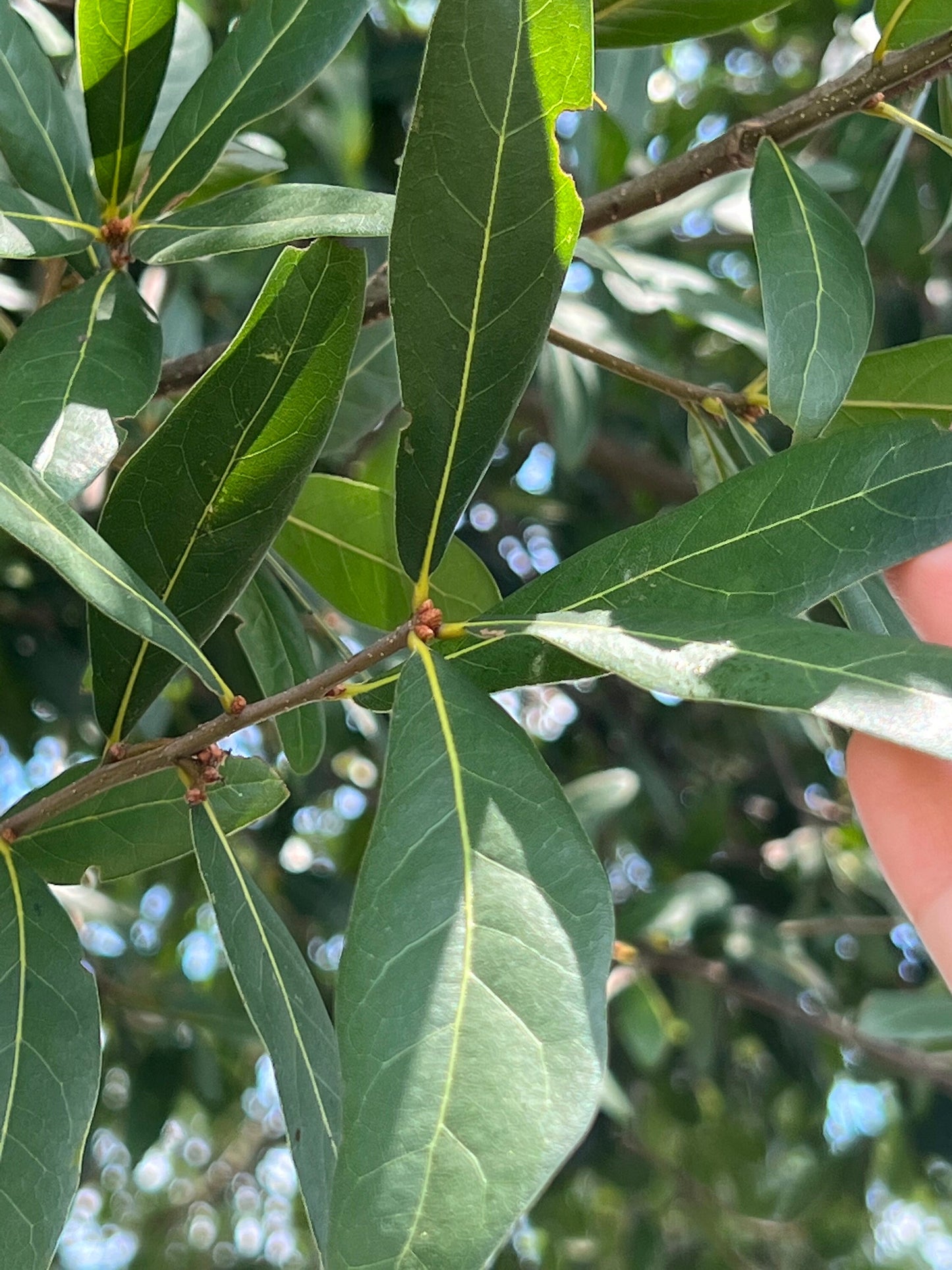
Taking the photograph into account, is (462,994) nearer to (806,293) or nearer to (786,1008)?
(806,293)

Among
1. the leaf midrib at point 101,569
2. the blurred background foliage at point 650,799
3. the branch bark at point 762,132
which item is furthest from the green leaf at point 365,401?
the leaf midrib at point 101,569

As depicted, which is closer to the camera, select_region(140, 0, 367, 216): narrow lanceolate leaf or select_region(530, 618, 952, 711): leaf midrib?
select_region(530, 618, 952, 711): leaf midrib

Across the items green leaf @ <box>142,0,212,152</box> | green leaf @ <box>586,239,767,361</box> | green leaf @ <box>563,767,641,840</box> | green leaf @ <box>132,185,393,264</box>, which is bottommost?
green leaf @ <box>563,767,641,840</box>

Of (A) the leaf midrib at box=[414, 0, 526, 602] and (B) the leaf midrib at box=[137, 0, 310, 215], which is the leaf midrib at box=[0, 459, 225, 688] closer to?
(A) the leaf midrib at box=[414, 0, 526, 602]

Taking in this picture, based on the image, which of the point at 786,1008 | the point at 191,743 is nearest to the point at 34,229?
the point at 191,743

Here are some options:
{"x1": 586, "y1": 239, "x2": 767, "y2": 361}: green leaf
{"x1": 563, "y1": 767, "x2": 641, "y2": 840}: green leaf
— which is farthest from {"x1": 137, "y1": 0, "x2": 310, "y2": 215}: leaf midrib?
{"x1": 563, "y1": 767, "x2": 641, "y2": 840}: green leaf

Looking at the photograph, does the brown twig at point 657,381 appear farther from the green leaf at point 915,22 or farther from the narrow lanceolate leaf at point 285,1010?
the narrow lanceolate leaf at point 285,1010
